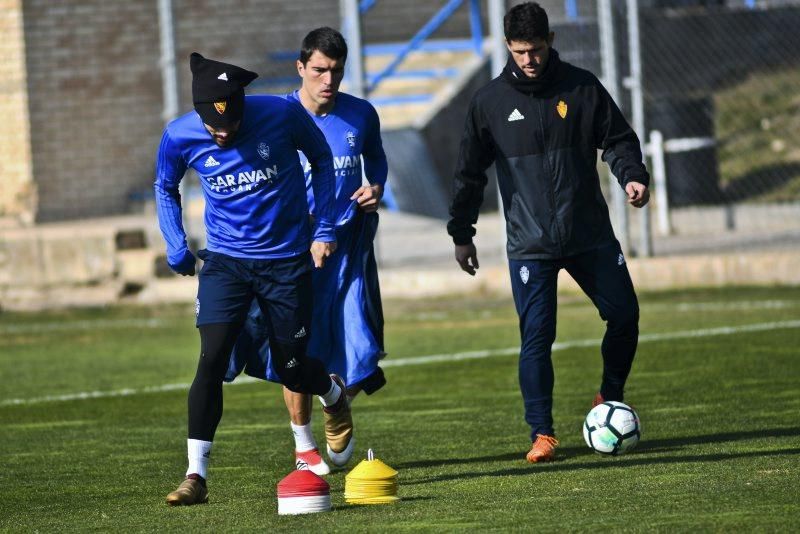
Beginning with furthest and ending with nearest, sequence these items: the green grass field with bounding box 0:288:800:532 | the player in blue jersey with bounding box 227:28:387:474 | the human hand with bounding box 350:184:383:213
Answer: the player in blue jersey with bounding box 227:28:387:474 → the human hand with bounding box 350:184:383:213 → the green grass field with bounding box 0:288:800:532

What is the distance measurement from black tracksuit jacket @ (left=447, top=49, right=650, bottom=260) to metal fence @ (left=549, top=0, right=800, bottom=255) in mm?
8675

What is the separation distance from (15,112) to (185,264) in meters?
17.9

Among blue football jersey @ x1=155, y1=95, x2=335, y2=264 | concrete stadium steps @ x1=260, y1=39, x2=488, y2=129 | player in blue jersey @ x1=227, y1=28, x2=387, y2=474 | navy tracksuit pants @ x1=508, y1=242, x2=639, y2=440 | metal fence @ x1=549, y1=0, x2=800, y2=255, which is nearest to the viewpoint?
blue football jersey @ x1=155, y1=95, x2=335, y2=264

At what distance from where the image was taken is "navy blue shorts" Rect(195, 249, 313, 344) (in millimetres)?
7328

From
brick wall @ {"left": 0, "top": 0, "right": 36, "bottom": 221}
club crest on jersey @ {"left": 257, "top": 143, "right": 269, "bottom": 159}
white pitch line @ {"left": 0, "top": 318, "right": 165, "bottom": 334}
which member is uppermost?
brick wall @ {"left": 0, "top": 0, "right": 36, "bottom": 221}

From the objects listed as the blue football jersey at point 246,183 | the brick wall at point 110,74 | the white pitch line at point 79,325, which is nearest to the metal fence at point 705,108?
the brick wall at point 110,74

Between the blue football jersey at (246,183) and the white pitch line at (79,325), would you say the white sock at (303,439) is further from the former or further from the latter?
the white pitch line at (79,325)

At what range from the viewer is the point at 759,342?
12477 mm

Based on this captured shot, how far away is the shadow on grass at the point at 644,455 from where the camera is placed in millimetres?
7559

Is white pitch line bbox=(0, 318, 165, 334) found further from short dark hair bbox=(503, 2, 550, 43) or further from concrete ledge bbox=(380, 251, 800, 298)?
short dark hair bbox=(503, 2, 550, 43)

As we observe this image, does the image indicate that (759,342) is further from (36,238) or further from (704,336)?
(36,238)

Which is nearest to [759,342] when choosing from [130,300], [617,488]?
[617,488]

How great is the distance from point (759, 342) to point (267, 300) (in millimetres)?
5975

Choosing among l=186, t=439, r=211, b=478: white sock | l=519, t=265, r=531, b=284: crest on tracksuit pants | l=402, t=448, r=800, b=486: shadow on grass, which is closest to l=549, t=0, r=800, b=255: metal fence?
l=519, t=265, r=531, b=284: crest on tracksuit pants
